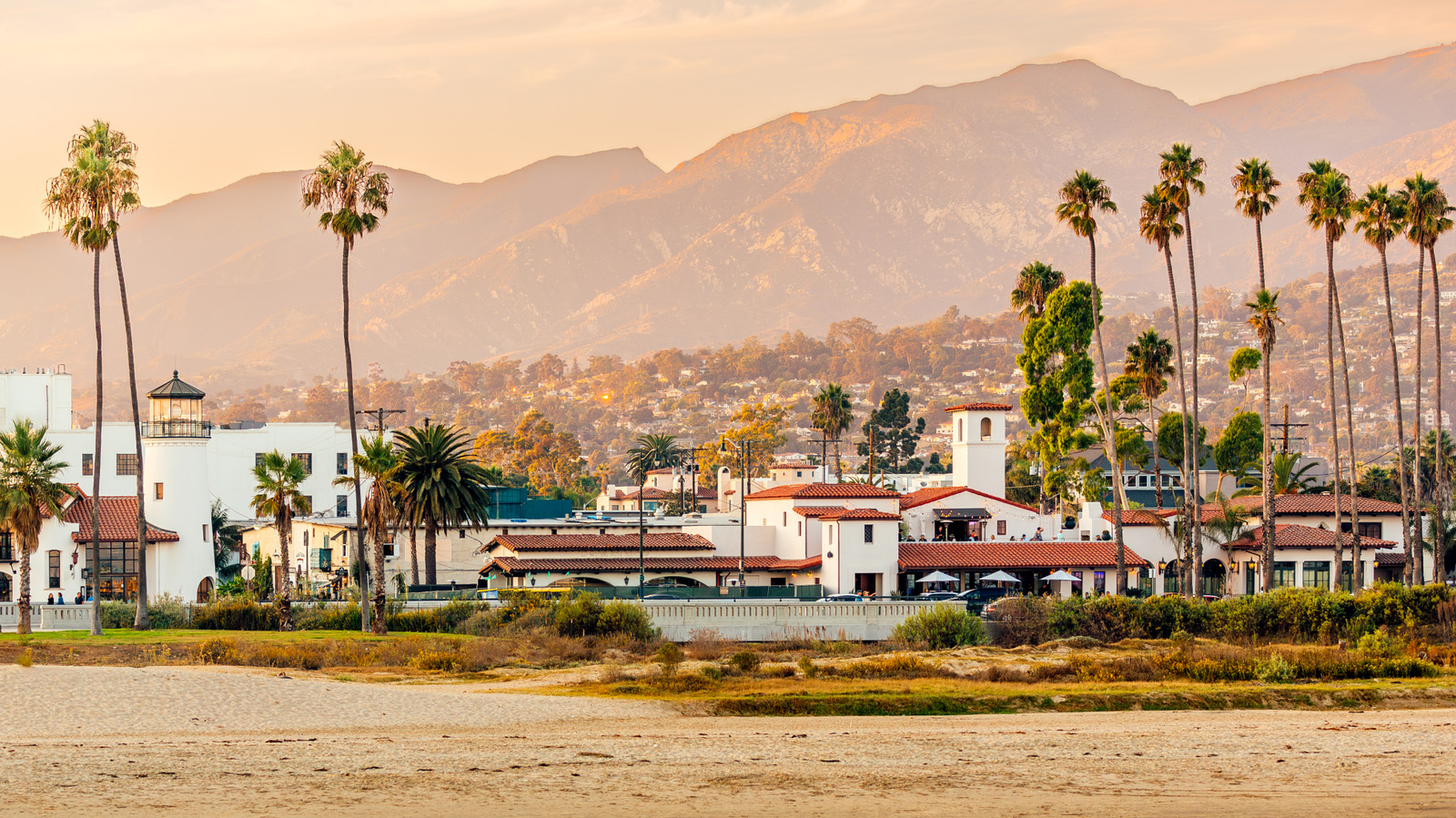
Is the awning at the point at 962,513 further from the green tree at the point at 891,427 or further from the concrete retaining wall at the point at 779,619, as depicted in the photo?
the green tree at the point at 891,427

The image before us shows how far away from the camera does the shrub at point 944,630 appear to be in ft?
188

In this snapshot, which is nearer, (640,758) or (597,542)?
(640,758)

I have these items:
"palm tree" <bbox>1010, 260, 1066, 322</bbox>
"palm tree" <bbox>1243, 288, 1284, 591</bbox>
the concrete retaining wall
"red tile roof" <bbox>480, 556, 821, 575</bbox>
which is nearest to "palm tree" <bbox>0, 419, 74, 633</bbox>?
the concrete retaining wall

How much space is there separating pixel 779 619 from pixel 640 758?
3009 cm

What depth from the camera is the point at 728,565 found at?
247 feet

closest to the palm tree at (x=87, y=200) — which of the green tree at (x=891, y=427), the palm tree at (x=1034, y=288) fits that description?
the palm tree at (x=1034, y=288)

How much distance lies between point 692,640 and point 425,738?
2569 centimetres

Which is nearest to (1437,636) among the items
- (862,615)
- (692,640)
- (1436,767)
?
(862,615)

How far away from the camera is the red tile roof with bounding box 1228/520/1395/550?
78.5 meters

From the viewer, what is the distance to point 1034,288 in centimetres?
10581

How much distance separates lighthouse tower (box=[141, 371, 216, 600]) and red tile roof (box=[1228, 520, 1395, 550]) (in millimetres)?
49648

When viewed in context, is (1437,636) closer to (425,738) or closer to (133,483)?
(425,738)

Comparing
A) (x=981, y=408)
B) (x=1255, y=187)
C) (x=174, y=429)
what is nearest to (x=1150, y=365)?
(x=981, y=408)

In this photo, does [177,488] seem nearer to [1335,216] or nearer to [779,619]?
[779,619]
